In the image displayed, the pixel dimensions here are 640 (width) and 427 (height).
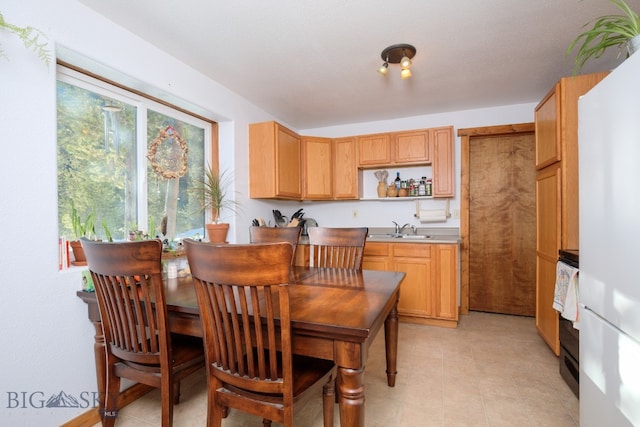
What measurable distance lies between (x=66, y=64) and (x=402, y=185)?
3296 millimetres

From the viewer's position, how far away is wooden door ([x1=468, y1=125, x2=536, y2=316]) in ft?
11.3

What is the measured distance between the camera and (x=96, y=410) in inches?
68.9

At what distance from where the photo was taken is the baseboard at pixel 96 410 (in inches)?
65.2

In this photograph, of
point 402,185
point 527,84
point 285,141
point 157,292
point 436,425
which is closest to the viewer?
point 157,292

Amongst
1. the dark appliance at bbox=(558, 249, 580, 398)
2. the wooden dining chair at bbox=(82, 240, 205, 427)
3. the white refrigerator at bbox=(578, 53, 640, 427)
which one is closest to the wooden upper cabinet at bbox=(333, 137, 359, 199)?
the dark appliance at bbox=(558, 249, 580, 398)

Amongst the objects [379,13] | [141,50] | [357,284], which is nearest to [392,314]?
[357,284]

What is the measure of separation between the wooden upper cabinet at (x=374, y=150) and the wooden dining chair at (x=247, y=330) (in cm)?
280

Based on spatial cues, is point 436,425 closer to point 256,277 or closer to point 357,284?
point 357,284

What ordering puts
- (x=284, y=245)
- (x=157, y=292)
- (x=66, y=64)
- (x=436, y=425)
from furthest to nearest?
(x=66, y=64) → (x=436, y=425) → (x=157, y=292) → (x=284, y=245)

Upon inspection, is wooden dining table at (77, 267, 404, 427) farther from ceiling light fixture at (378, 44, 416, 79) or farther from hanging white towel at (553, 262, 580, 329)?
ceiling light fixture at (378, 44, 416, 79)

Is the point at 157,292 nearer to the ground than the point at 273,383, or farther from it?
farther from it

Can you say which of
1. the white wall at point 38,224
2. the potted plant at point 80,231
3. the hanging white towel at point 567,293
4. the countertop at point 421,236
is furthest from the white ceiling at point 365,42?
the countertop at point 421,236

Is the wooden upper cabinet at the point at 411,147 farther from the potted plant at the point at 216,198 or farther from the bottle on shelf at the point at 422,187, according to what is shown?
the potted plant at the point at 216,198

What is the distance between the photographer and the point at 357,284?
167 cm
